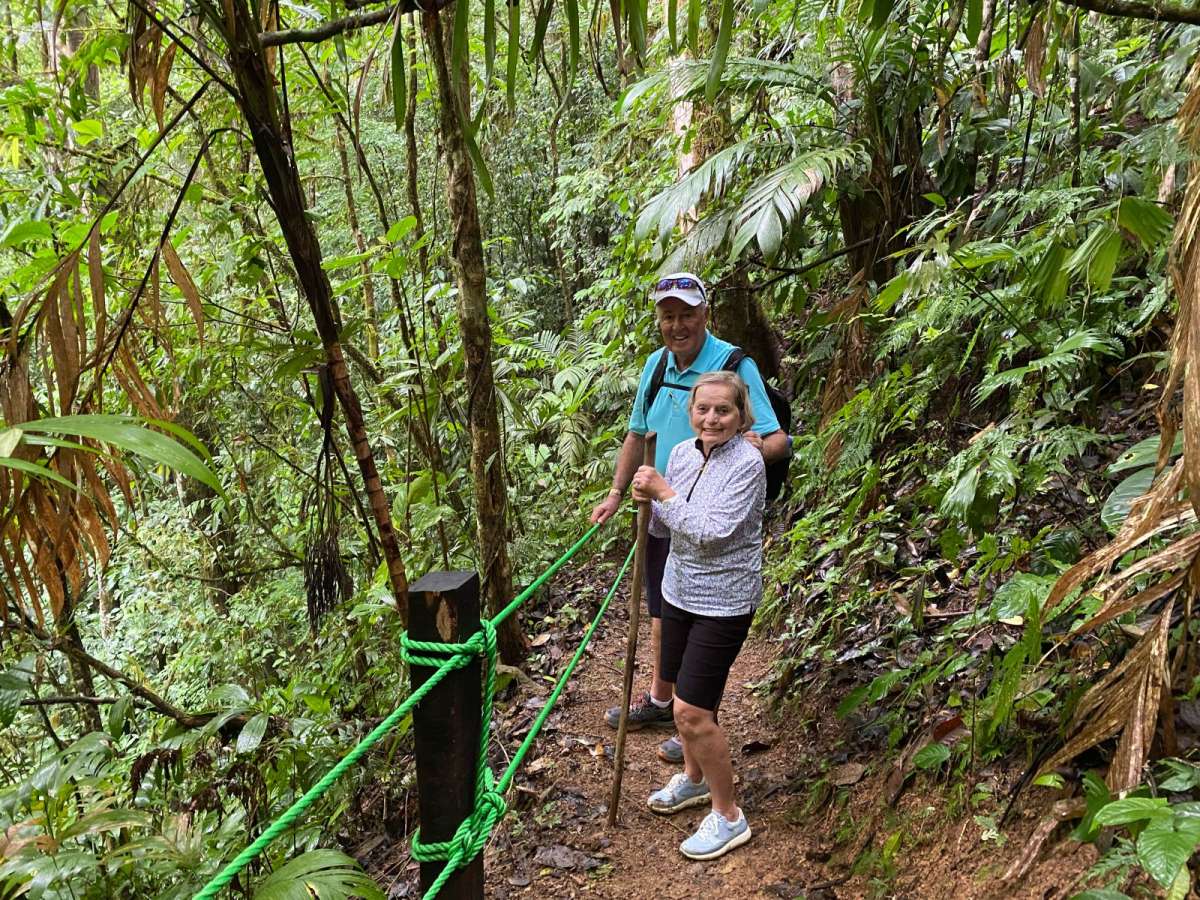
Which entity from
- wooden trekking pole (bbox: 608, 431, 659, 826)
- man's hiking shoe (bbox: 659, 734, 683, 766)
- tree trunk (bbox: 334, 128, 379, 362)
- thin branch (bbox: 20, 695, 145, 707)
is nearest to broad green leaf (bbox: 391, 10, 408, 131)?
wooden trekking pole (bbox: 608, 431, 659, 826)

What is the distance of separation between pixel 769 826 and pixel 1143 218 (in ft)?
7.41

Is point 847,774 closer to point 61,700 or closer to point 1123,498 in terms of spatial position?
point 1123,498

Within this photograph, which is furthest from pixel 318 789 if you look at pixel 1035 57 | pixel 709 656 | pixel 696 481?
pixel 1035 57

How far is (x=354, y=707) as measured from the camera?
386 cm

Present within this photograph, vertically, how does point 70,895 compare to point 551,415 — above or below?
below

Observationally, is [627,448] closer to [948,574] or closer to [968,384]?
[948,574]

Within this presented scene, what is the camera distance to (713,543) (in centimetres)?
250

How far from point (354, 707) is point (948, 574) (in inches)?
112

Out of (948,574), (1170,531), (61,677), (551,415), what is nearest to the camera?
(1170,531)

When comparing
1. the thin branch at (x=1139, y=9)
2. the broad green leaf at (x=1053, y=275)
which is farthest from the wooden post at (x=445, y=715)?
the thin branch at (x=1139, y=9)

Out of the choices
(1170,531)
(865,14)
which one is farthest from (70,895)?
(1170,531)

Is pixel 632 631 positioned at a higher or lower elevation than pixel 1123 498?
lower

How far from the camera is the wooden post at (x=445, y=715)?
57.3 inches

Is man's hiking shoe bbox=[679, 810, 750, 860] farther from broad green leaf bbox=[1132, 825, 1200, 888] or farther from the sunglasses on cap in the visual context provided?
the sunglasses on cap
